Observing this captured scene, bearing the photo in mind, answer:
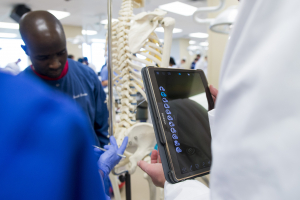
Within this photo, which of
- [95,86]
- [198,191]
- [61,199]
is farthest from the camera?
[95,86]

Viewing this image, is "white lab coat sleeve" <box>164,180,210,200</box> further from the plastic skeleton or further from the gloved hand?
the plastic skeleton

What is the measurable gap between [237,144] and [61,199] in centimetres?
20

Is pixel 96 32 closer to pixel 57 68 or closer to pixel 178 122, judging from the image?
pixel 57 68

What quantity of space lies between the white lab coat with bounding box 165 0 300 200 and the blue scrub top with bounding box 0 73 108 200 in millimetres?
172

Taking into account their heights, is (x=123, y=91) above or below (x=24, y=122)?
below

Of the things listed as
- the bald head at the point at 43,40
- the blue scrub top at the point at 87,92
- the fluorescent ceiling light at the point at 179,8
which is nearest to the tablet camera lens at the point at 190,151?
the blue scrub top at the point at 87,92

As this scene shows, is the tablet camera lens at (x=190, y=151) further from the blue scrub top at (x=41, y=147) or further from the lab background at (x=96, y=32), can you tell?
the lab background at (x=96, y=32)

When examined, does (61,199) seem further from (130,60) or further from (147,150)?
(130,60)

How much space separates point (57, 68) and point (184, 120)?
25.5 inches

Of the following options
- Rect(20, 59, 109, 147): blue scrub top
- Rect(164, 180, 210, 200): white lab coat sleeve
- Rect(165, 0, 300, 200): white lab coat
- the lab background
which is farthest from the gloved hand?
Rect(165, 0, 300, 200): white lab coat

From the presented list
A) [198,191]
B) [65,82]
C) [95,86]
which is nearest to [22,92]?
[198,191]

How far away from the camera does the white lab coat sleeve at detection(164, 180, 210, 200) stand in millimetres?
430

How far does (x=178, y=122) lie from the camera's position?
1.68 ft

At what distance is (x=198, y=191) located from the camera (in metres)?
0.44
